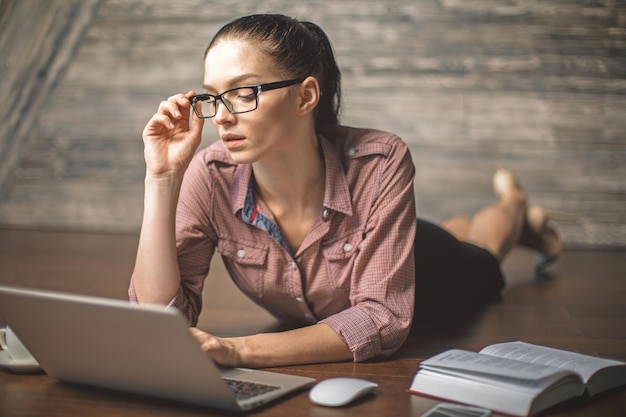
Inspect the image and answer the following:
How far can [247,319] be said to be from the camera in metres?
2.56

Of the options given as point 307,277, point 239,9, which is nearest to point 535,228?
point 307,277

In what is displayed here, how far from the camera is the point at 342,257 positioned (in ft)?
6.61

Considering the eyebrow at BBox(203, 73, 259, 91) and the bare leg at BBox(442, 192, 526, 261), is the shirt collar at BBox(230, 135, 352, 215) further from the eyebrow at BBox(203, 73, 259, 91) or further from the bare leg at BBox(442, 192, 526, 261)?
the bare leg at BBox(442, 192, 526, 261)

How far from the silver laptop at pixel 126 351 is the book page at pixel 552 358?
1.35 ft

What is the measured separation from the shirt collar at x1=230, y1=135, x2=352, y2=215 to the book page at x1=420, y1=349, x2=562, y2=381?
457 millimetres

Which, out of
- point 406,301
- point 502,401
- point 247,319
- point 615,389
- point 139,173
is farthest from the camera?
point 139,173

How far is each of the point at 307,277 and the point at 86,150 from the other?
2890 millimetres

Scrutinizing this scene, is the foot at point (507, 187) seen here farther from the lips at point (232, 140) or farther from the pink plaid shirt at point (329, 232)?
the lips at point (232, 140)

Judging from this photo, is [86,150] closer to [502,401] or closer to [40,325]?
[40,325]

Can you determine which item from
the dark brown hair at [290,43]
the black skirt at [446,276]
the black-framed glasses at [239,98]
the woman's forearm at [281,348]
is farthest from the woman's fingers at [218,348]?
the black skirt at [446,276]

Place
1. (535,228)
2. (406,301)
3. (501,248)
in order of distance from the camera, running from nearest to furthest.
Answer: (406,301) → (501,248) → (535,228)

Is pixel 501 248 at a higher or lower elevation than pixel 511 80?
lower

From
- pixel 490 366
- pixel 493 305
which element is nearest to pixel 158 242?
pixel 490 366

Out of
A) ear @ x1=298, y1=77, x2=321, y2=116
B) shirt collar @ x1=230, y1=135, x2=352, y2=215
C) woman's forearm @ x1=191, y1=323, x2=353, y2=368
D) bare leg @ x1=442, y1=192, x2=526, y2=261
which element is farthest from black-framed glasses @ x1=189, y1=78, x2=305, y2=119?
bare leg @ x1=442, y1=192, x2=526, y2=261
